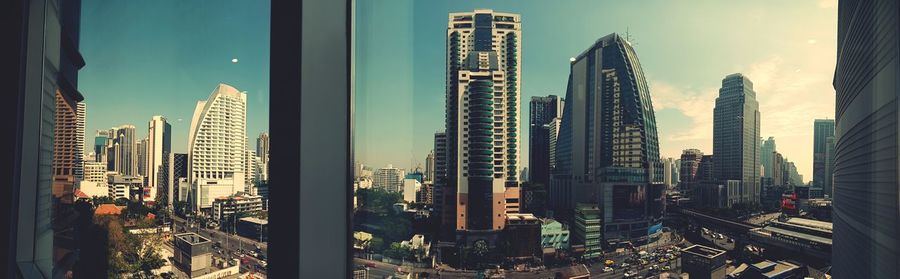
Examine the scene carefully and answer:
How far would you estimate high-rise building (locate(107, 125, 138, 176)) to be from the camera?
1.97 m

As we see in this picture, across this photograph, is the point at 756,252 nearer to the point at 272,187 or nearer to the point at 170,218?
the point at 272,187

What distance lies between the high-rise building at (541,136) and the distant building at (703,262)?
0.41 m

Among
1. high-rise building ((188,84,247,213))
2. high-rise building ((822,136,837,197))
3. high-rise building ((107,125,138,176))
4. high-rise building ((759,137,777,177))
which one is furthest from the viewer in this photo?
high-rise building ((107,125,138,176))

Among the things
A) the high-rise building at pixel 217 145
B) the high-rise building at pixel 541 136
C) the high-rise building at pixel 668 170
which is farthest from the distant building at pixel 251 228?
the high-rise building at pixel 668 170

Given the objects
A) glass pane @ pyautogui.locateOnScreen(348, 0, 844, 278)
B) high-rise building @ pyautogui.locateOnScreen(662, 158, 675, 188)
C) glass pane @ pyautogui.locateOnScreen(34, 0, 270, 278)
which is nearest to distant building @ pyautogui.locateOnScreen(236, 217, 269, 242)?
glass pane @ pyautogui.locateOnScreen(34, 0, 270, 278)

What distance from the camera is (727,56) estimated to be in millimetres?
930

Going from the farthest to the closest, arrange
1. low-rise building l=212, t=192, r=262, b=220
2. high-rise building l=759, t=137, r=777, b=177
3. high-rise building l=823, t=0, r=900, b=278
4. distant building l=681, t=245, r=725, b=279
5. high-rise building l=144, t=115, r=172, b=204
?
1. high-rise building l=144, t=115, r=172, b=204
2. low-rise building l=212, t=192, r=262, b=220
3. distant building l=681, t=245, r=725, b=279
4. high-rise building l=759, t=137, r=777, b=177
5. high-rise building l=823, t=0, r=900, b=278

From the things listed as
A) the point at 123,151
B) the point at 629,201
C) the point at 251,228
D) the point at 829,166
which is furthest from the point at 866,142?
the point at 123,151

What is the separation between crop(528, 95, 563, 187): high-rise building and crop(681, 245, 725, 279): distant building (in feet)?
1.33

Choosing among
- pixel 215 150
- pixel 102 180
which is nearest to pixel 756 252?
pixel 215 150

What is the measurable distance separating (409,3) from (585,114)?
0.63 meters

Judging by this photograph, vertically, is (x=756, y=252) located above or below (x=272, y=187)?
below

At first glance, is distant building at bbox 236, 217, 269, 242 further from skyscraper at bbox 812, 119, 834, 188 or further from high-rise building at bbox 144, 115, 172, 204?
skyscraper at bbox 812, 119, 834, 188

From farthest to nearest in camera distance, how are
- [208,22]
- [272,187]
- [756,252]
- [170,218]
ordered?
1. [170,218]
2. [208,22]
3. [272,187]
4. [756,252]
